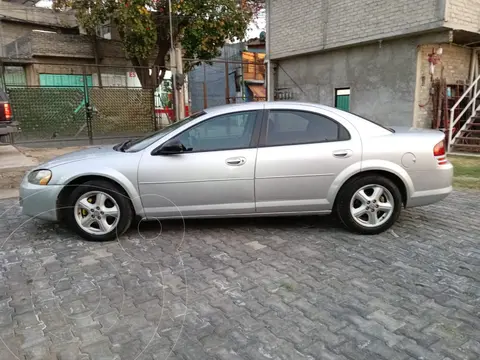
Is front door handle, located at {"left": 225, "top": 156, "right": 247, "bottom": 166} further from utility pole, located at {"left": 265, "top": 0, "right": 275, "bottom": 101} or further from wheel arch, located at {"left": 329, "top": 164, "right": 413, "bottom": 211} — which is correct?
utility pole, located at {"left": 265, "top": 0, "right": 275, "bottom": 101}

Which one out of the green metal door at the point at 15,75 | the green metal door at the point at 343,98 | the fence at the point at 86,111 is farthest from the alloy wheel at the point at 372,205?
the green metal door at the point at 15,75

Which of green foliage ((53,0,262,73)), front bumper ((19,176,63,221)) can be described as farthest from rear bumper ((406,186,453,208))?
green foliage ((53,0,262,73))

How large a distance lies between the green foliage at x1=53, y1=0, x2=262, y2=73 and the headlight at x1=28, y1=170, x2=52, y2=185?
11005 millimetres

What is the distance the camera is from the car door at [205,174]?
414 cm

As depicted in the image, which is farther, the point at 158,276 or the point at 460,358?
the point at 158,276

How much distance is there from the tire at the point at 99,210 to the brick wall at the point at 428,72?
31.4 ft

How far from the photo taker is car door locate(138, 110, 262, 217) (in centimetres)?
414

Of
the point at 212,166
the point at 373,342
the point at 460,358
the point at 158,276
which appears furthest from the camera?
the point at 212,166

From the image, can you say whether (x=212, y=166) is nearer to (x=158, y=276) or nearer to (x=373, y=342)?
(x=158, y=276)

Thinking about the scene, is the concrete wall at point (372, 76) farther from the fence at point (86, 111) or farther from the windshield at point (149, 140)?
the windshield at point (149, 140)

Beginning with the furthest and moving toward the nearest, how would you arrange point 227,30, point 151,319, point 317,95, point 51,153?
point 227,30 → point 317,95 → point 51,153 → point 151,319

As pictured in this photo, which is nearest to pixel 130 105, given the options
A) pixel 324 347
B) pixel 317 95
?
pixel 317 95

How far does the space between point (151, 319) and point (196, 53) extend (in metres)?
15.2

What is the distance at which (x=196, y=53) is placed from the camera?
16.5 metres
